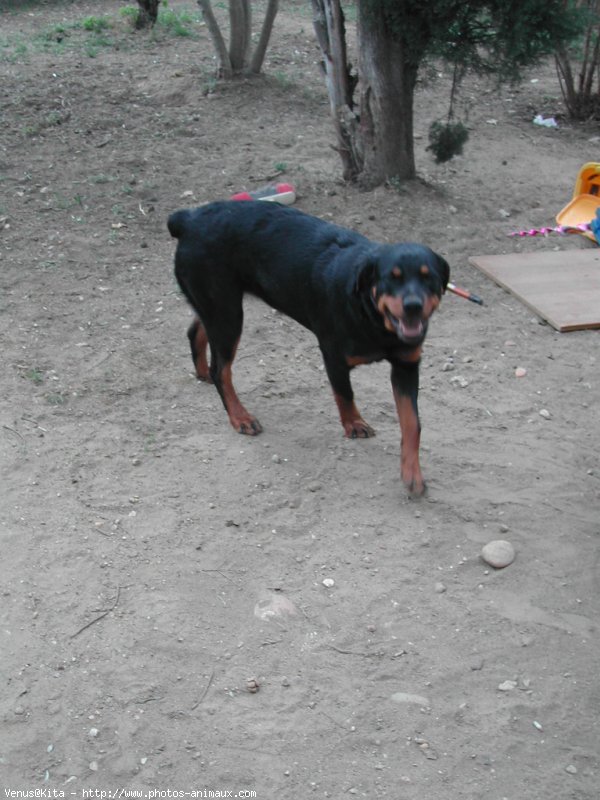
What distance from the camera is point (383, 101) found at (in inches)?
295

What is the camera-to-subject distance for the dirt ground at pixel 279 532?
326 centimetres

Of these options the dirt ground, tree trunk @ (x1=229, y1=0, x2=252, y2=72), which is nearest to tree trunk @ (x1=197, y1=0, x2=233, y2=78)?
tree trunk @ (x1=229, y1=0, x2=252, y2=72)

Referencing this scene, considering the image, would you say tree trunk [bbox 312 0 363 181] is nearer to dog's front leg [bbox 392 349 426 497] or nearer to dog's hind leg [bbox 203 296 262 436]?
dog's hind leg [bbox 203 296 262 436]

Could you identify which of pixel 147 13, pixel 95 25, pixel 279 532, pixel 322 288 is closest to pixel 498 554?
pixel 279 532

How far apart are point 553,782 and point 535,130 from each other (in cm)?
826

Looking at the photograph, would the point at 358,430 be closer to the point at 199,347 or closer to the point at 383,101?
the point at 199,347

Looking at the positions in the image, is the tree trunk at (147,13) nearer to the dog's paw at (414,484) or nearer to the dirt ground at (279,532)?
the dirt ground at (279,532)

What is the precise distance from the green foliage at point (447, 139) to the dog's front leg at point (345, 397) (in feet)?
10.9

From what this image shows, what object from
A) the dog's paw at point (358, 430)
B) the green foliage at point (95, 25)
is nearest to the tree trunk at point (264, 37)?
the green foliage at point (95, 25)

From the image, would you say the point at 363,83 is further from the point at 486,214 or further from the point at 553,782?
the point at 553,782

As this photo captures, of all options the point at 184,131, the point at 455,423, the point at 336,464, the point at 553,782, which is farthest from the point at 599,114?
the point at 553,782

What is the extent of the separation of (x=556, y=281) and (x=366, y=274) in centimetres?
304

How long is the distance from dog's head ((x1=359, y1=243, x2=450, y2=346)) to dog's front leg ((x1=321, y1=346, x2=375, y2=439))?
54 cm

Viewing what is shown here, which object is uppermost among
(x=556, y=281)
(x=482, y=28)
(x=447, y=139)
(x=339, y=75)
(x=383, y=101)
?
(x=482, y=28)
